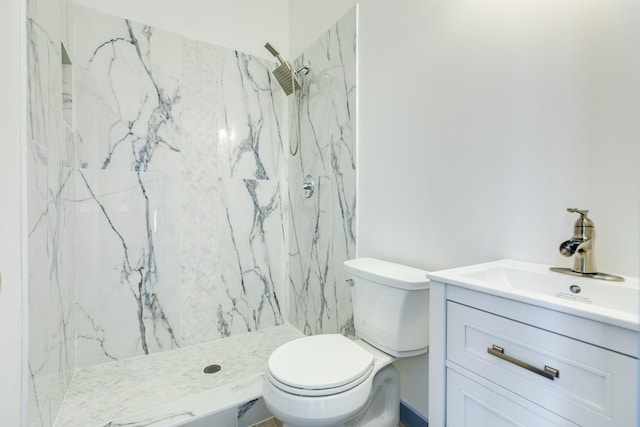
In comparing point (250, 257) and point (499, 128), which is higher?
point (499, 128)

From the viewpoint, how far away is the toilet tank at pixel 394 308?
3.73ft

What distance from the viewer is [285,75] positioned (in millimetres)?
2107

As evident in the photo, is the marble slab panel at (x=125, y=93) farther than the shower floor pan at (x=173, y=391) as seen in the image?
Yes

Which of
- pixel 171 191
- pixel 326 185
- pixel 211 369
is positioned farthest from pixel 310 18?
pixel 211 369

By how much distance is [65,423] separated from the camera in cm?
132

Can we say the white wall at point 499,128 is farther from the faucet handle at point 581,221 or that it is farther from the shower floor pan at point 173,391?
the shower floor pan at point 173,391

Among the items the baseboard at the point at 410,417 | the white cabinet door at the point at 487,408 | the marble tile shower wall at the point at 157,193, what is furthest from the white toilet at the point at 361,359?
the marble tile shower wall at the point at 157,193

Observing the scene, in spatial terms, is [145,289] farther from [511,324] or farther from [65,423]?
[511,324]

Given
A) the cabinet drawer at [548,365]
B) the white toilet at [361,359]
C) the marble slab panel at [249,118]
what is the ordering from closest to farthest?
the cabinet drawer at [548,365], the white toilet at [361,359], the marble slab panel at [249,118]

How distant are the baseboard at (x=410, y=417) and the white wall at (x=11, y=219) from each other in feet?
4.71

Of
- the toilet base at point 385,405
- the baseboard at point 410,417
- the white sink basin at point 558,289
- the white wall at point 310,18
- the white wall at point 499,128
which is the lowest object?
the baseboard at point 410,417

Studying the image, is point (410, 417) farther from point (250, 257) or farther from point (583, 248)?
point (250, 257)

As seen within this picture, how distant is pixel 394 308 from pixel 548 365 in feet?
1.96

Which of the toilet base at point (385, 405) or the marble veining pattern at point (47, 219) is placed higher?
the marble veining pattern at point (47, 219)
